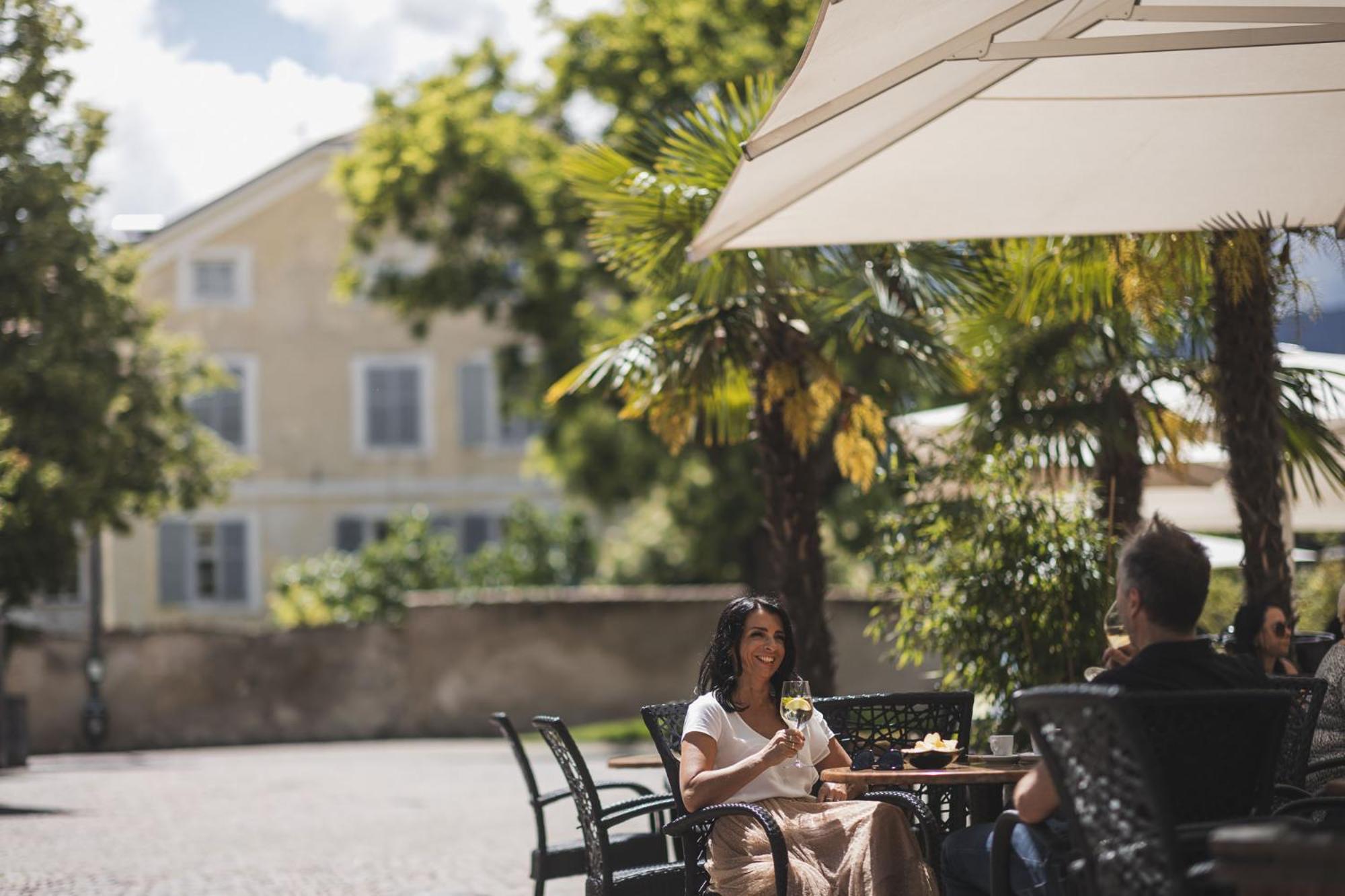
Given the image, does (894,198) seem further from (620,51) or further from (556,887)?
(620,51)

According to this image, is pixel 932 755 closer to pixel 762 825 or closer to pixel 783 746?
pixel 783 746

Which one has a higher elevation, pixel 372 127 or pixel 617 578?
pixel 372 127

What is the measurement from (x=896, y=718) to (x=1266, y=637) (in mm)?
3029

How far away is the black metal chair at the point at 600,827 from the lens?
22.3 feet

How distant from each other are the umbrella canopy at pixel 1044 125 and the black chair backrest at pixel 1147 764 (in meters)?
2.59

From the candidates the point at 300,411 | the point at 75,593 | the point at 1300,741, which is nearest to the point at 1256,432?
the point at 1300,741

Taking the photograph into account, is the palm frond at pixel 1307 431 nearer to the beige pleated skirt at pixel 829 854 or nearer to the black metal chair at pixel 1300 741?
the black metal chair at pixel 1300 741

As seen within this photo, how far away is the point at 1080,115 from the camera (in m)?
7.53

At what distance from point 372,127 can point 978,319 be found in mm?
18371

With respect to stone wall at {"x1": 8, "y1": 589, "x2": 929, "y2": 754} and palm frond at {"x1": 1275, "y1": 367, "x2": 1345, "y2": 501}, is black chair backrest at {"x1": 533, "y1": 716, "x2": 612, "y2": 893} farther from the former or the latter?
stone wall at {"x1": 8, "y1": 589, "x2": 929, "y2": 754}

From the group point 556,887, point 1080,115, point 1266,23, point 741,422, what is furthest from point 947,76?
point 741,422

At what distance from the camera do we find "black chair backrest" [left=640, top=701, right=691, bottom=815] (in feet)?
21.9

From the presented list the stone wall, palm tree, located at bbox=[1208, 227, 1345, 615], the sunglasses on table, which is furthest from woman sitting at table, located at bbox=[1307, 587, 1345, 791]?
the stone wall

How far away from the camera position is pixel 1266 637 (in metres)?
9.45
